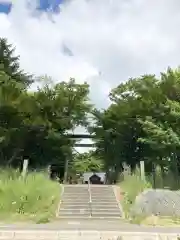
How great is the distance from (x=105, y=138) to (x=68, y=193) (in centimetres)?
990

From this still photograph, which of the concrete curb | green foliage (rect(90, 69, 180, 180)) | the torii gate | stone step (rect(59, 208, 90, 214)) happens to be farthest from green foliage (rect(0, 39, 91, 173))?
the concrete curb

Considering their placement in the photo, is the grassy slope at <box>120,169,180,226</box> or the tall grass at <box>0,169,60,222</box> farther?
the tall grass at <box>0,169,60,222</box>

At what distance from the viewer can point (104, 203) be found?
24516mm

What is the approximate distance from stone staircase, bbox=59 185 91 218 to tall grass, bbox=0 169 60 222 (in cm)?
59

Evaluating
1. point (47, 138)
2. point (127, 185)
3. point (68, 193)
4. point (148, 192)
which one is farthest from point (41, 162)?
point (148, 192)

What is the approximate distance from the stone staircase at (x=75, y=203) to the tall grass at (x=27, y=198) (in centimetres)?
59

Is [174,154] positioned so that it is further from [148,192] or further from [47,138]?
[47,138]

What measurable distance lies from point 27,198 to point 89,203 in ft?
13.2

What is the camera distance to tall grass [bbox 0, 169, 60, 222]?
68.9 feet

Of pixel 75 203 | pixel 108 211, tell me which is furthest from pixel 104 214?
pixel 75 203

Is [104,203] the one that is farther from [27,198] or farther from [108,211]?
[27,198]

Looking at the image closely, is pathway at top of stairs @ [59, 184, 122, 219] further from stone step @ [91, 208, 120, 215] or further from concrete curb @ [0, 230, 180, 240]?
concrete curb @ [0, 230, 180, 240]

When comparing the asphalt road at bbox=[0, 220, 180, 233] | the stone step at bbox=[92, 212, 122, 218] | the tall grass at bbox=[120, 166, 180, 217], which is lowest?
the asphalt road at bbox=[0, 220, 180, 233]

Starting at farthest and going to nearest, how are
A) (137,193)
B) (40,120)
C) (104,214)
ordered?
(40,120) < (137,193) < (104,214)
